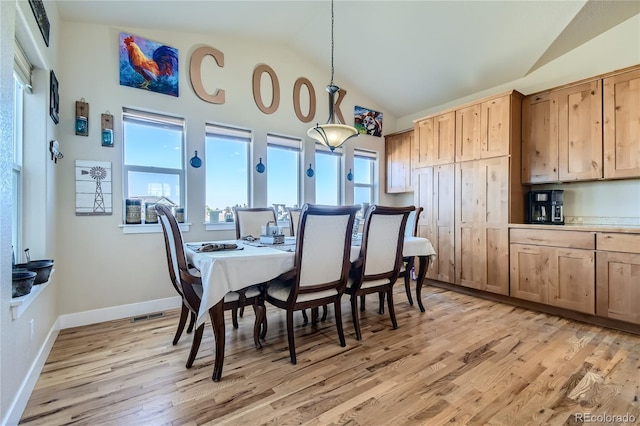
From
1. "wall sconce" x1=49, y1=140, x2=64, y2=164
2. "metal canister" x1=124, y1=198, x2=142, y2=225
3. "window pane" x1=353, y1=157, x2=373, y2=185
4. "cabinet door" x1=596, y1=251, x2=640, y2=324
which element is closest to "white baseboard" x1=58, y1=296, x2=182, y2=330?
"metal canister" x1=124, y1=198, x2=142, y2=225

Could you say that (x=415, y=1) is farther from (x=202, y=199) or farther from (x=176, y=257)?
(x=176, y=257)

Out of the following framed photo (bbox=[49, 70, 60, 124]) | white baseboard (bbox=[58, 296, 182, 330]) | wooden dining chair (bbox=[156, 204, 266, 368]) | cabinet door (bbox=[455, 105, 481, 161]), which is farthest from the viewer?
A: cabinet door (bbox=[455, 105, 481, 161])

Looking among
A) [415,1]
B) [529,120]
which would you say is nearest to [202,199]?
[415,1]

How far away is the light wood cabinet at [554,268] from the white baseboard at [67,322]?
3.89 meters

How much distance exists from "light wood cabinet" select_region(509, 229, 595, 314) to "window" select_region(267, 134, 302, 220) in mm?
2860

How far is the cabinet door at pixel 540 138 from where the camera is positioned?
132 inches

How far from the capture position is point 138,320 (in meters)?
2.92

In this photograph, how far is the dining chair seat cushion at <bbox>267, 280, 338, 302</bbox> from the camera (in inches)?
85.1

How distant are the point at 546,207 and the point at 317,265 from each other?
9.90 ft

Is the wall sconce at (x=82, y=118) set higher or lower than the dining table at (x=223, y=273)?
higher

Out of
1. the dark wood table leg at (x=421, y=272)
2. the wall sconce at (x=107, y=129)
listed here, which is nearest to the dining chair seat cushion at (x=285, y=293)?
the dark wood table leg at (x=421, y=272)

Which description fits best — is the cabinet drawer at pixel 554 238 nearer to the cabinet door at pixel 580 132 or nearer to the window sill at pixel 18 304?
the cabinet door at pixel 580 132

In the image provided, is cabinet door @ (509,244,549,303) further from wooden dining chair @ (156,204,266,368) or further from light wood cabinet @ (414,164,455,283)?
wooden dining chair @ (156,204,266,368)

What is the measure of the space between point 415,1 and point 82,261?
14.2 ft
